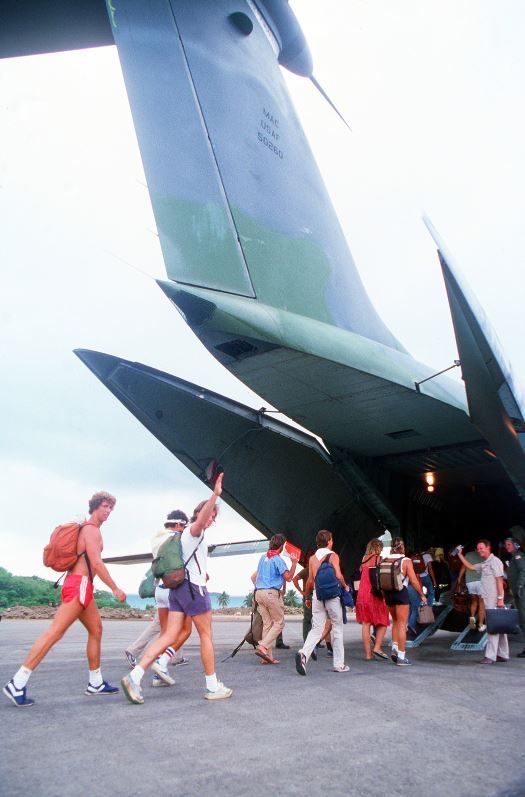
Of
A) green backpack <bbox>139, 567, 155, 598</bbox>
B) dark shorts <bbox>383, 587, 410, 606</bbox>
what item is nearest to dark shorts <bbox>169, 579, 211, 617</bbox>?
dark shorts <bbox>383, 587, 410, 606</bbox>

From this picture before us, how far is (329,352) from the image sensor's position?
20.3 feet

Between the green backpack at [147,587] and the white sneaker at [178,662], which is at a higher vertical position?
the green backpack at [147,587]

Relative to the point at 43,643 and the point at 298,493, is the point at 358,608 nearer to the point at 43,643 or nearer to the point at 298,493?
the point at 298,493

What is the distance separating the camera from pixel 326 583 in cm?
576

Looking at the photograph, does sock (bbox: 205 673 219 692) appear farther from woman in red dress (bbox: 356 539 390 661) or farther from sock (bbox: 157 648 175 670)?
woman in red dress (bbox: 356 539 390 661)

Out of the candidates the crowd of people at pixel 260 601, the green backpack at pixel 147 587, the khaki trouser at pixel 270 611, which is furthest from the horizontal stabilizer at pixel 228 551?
the khaki trouser at pixel 270 611

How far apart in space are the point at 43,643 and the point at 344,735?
1.98m

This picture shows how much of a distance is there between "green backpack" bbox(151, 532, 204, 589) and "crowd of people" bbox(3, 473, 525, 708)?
3 centimetres

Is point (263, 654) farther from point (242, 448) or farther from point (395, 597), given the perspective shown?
point (242, 448)

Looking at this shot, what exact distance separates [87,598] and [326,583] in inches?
104

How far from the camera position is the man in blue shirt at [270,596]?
6125mm

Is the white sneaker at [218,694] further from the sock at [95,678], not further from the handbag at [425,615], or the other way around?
the handbag at [425,615]

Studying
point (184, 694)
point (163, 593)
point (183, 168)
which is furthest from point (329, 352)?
point (184, 694)

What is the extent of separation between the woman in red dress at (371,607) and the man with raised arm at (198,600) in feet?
9.36
